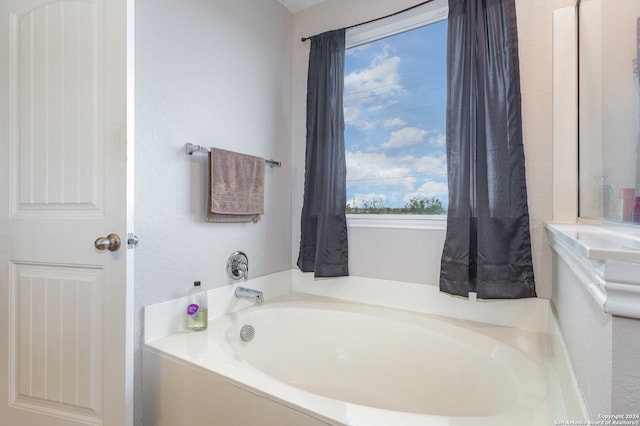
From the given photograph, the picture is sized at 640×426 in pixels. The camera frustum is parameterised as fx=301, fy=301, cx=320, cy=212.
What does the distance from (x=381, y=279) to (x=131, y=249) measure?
1336 millimetres

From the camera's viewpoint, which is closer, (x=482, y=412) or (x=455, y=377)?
(x=482, y=412)

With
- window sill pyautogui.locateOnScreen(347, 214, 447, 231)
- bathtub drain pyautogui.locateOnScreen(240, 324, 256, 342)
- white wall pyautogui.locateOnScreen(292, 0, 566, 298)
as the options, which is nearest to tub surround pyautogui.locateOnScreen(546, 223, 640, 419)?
white wall pyautogui.locateOnScreen(292, 0, 566, 298)

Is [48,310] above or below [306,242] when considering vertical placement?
below

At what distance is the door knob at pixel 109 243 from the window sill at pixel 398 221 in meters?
1.28

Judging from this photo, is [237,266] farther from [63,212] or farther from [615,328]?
[615,328]

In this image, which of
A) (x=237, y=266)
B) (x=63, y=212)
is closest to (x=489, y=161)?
(x=237, y=266)

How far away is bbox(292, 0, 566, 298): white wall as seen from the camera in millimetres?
1434

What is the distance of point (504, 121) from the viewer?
1.43 m

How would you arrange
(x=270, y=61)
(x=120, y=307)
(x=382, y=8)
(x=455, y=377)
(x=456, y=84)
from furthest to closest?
(x=270, y=61) → (x=382, y=8) → (x=456, y=84) → (x=455, y=377) → (x=120, y=307)

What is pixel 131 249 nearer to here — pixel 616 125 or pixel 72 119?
pixel 72 119

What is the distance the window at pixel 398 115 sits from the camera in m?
1.76

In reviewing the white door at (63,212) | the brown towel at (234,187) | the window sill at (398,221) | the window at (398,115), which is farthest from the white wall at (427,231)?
the white door at (63,212)

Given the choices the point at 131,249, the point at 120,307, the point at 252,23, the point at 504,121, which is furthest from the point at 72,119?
the point at 504,121

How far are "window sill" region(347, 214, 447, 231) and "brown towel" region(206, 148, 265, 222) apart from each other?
2.01 feet
